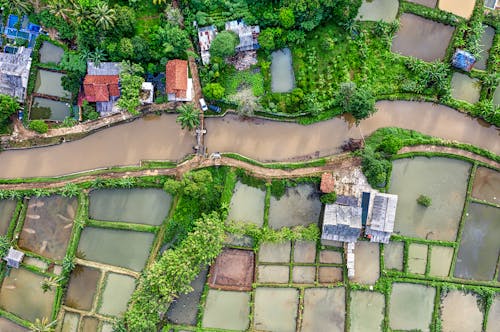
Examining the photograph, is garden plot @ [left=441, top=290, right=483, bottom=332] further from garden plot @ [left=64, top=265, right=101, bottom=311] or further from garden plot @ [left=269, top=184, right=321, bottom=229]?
garden plot @ [left=64, top=265, right=101, bottom=311]

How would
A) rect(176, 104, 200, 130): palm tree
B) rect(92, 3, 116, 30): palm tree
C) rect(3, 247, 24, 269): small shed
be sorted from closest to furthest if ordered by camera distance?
rect(92, 3, 116, 30): palm tree, rect(176, 104, 200, 130): palm tree, rect(3, 247, 24, 269): small shed

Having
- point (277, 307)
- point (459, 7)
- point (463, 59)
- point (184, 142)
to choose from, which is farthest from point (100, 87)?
point (459, 7)

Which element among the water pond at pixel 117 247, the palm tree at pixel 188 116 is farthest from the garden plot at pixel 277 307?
the palm tree at pixel 188 116

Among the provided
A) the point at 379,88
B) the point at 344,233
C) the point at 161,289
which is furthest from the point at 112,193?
the point at 379,88

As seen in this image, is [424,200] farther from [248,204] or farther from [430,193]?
[248,204]

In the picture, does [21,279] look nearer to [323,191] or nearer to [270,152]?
[270,152]

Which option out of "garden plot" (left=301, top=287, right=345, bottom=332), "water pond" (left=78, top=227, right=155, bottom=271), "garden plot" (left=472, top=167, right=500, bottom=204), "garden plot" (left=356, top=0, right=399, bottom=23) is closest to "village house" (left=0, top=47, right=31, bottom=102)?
"water pond" (left=78, top=227, right=155, bottom=271)

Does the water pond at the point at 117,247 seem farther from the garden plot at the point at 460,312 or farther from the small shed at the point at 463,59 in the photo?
the small shed at the point at 463,59
